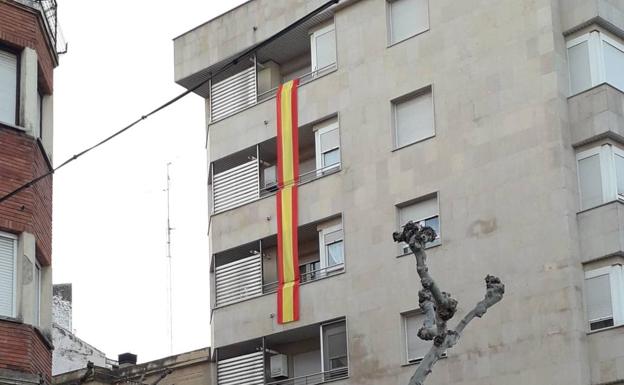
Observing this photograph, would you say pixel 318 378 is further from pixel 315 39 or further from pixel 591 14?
pixel 591 14

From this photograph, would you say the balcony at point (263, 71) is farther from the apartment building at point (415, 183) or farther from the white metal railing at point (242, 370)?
the white metal railing at point (242, 370)

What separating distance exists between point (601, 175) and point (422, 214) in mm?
5348

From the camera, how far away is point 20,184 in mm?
25344

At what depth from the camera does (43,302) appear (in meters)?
26.6

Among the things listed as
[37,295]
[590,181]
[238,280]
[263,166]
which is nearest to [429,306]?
[37,295]

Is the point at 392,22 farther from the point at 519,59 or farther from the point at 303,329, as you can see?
the point at 303,329

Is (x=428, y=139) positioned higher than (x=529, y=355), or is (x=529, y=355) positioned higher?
(x=428, y=139)

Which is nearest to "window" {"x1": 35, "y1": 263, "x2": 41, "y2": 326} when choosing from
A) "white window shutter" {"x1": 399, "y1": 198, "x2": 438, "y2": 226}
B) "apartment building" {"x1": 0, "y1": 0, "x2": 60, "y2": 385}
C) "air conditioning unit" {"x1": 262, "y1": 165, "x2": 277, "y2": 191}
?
"apartment building" {"x1": 0, "y1": 0, "x2": 60, "y2": 385}

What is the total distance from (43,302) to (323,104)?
14605 millimetres

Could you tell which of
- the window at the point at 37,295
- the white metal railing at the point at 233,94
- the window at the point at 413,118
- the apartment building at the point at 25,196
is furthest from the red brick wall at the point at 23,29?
the white metal railing at the point at 233,94

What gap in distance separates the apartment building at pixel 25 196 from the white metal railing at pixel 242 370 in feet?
43.9

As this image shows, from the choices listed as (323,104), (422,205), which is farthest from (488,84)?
(323,104)

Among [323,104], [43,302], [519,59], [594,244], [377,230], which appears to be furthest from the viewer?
[323,104]

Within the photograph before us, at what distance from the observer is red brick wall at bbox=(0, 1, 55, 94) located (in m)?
26.1
